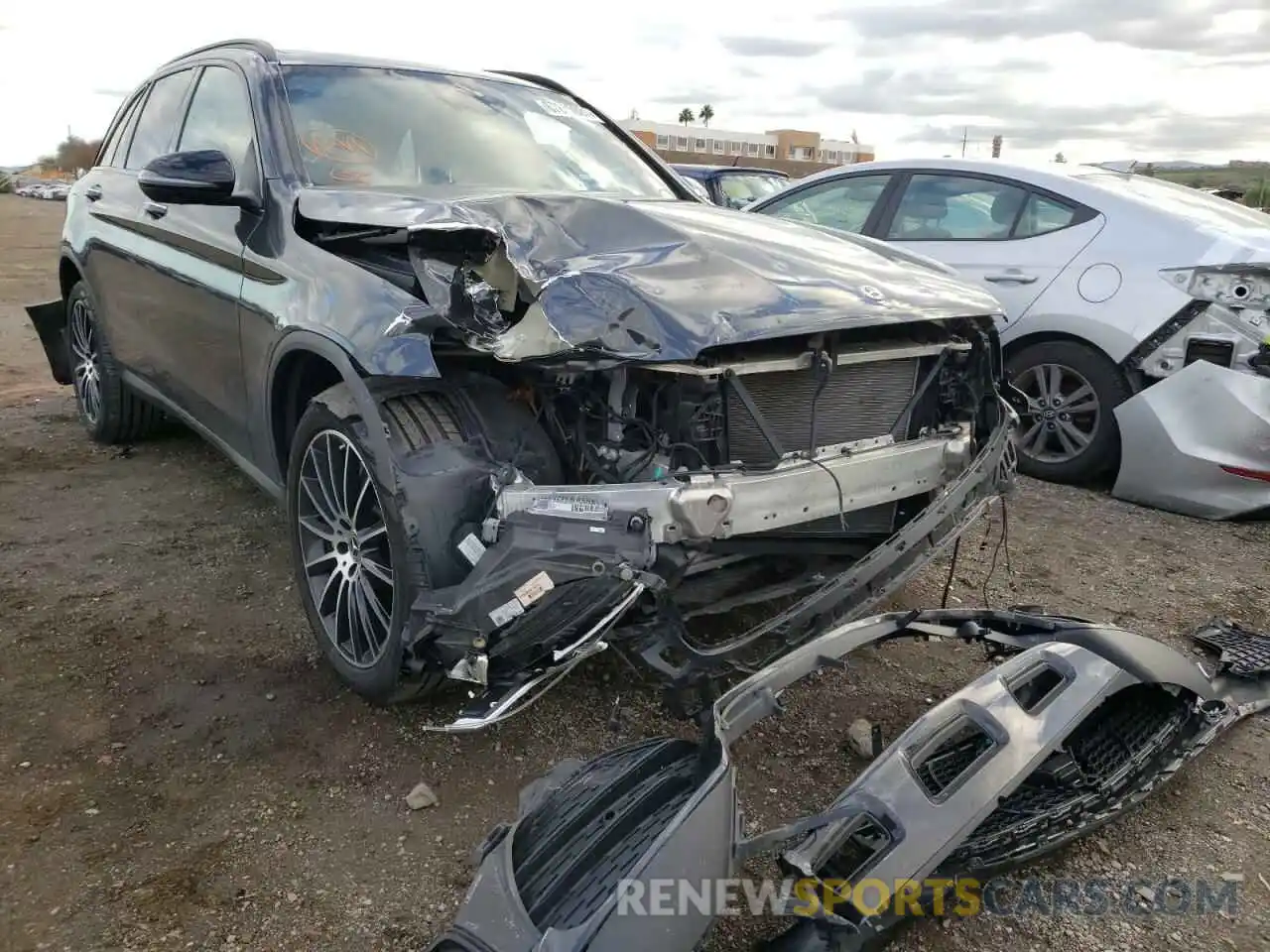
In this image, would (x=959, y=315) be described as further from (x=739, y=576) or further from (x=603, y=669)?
Answer: (x=603, y=669)

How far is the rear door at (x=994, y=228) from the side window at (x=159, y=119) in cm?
391

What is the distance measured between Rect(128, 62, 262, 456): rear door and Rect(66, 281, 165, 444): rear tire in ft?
3.37

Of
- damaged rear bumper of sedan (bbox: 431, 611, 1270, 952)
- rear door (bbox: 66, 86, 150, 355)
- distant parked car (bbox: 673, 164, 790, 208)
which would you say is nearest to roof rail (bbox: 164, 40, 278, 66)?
rear door (bbox: 66, 86, 150, 355)

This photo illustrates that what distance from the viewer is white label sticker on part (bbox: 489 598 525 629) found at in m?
2.32

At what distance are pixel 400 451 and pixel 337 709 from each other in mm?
937

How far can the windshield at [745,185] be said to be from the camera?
11.9 meters

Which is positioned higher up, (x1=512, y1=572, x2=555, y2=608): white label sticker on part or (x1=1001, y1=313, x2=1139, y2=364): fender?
(x1=1001, y1=313, x2=1139, y2=364): fender

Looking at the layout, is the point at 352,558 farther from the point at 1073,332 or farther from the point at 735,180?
the point at 735,180

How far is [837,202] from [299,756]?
4.91 meters

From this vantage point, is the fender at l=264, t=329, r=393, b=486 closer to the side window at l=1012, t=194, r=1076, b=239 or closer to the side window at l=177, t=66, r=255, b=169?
the side window at l=177, t=66, r=255, b=169

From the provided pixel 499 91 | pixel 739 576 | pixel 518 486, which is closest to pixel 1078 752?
pixel 739 576

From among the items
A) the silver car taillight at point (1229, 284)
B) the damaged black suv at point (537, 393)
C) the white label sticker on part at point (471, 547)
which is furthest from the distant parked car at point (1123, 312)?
the white label sticker on part at point (471, 547)

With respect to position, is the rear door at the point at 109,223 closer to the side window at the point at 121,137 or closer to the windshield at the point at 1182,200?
the side window at the point at 121,137

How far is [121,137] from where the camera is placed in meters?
5.11
